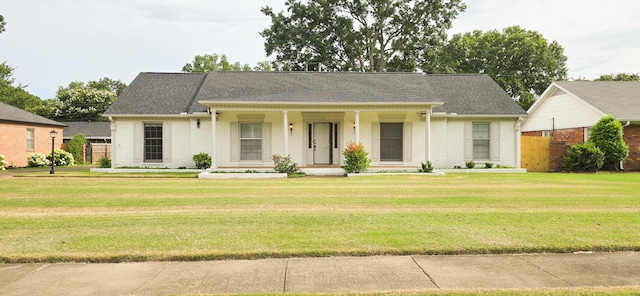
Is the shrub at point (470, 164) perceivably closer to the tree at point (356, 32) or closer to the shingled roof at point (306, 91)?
the shingled roof at point (306, 91)

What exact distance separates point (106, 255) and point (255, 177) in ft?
37.3

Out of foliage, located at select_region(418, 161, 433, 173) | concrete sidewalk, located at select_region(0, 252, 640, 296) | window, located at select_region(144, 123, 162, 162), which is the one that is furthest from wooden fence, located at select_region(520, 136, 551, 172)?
concrete sidewalk, located at select_region(0, 252, 640, 296)

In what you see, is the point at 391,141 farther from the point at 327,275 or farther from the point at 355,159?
the point at 327,275

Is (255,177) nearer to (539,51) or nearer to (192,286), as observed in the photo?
(192,286)

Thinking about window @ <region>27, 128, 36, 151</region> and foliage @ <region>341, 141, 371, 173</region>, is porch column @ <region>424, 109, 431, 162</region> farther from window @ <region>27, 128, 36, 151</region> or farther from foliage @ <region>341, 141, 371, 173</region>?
window @ <region>27, 128, 36, 151</region>

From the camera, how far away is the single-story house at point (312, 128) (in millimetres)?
18812

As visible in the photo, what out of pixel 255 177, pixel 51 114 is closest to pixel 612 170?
pixel 255 177

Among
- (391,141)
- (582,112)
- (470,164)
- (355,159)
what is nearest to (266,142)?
(355,159)

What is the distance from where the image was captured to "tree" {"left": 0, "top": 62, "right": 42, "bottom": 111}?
1748 inches

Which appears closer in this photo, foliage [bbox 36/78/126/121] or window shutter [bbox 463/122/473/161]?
window shutter [bbox 463/122/473/161]

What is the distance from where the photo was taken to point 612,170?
789 inches

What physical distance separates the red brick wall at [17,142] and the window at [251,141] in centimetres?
1391

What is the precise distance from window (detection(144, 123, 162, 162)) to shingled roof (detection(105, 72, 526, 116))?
Answer: 0.78 m

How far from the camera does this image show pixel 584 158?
19297 mm
